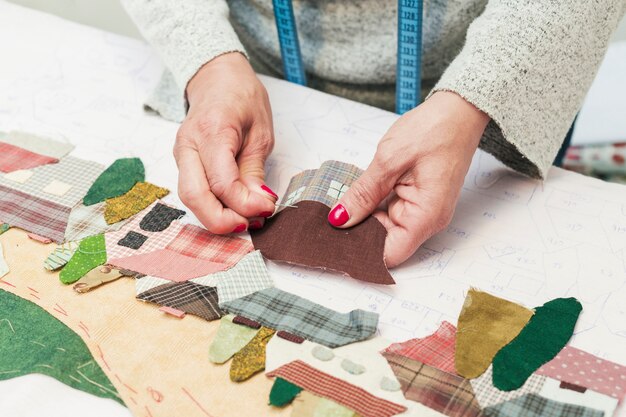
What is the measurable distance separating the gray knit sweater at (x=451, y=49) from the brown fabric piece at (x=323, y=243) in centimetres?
17

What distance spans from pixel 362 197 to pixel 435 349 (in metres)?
0.16

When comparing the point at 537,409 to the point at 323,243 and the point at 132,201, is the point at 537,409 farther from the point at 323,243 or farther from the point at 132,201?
the point at 132,201

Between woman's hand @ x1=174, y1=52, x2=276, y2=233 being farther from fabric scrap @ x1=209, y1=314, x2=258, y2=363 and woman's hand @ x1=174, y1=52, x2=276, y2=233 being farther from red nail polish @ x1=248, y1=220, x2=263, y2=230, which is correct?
fabric scrap @ x1=209, y1=314, x2=258, y2=363

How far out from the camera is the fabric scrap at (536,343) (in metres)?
0.52

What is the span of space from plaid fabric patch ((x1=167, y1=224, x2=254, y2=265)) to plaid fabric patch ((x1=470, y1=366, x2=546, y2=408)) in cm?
25

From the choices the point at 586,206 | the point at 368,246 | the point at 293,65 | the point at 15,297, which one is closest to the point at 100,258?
the point at 15,297

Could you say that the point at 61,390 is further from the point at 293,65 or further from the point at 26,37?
the point at 26,37

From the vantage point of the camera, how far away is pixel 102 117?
0.87 meters

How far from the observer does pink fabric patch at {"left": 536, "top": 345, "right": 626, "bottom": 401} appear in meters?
0.51

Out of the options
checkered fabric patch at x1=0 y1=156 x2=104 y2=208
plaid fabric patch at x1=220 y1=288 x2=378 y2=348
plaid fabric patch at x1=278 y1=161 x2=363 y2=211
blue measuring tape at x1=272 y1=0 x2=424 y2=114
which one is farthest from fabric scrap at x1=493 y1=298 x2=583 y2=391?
checkered fabric patch at x1=0 y1=156 x2=104 y2=208

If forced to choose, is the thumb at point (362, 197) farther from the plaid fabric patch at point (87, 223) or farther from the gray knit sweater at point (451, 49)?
the plaid fabric patch at point (87, 223)

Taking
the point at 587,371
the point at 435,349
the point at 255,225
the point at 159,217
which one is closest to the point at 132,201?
the point at 159,217

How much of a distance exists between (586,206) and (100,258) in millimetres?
491

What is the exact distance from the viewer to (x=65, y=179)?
29.7 inches
